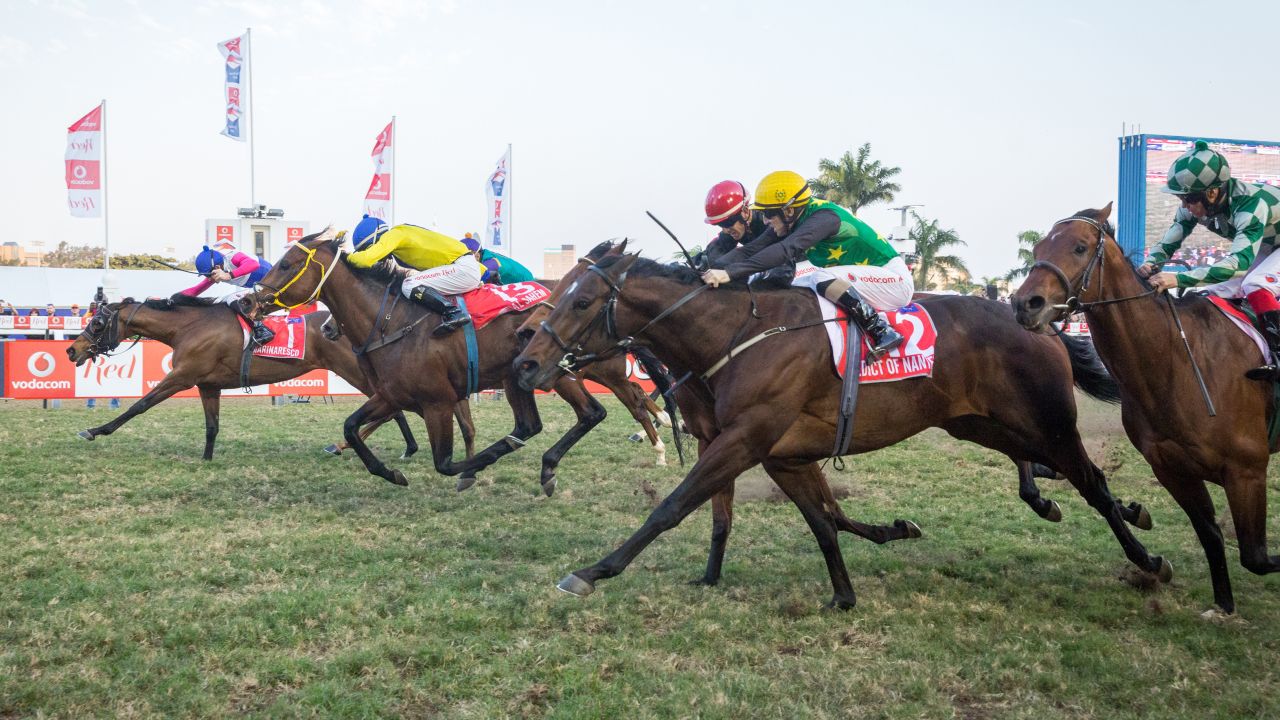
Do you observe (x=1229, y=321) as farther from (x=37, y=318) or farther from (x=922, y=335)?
(x=37, y=318)

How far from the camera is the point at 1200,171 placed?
5637 mm

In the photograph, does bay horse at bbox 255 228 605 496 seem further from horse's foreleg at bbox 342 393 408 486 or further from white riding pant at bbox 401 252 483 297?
white riding pant at bbox 401 252 483 297

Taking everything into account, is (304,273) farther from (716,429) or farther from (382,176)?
(382,176)

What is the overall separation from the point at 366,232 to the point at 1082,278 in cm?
715

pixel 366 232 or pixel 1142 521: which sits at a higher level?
pixel 366 232

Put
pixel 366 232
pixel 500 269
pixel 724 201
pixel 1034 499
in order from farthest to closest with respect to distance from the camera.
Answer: pixel 500 269 < pixel 366 232 < pixel 1034 499 < pixel 724 201

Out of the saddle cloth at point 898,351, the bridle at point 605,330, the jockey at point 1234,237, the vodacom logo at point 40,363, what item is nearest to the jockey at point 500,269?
the bridle at point 605,330

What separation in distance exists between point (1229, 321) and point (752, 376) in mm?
2741

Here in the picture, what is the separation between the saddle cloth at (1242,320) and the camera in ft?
18.1

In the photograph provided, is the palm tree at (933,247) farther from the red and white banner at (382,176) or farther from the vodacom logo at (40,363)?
the vodacom logo at (40,363)

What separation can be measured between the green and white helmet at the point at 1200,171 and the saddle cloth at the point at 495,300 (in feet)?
17.6

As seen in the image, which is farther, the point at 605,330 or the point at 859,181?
the point at 859,181

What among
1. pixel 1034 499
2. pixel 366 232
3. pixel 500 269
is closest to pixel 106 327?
pixel 366 232

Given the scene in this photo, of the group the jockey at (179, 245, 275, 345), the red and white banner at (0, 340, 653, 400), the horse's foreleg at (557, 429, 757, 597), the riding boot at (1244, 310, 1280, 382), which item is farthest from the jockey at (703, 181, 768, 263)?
the red and white banner at (0, 340, 653, 400)
